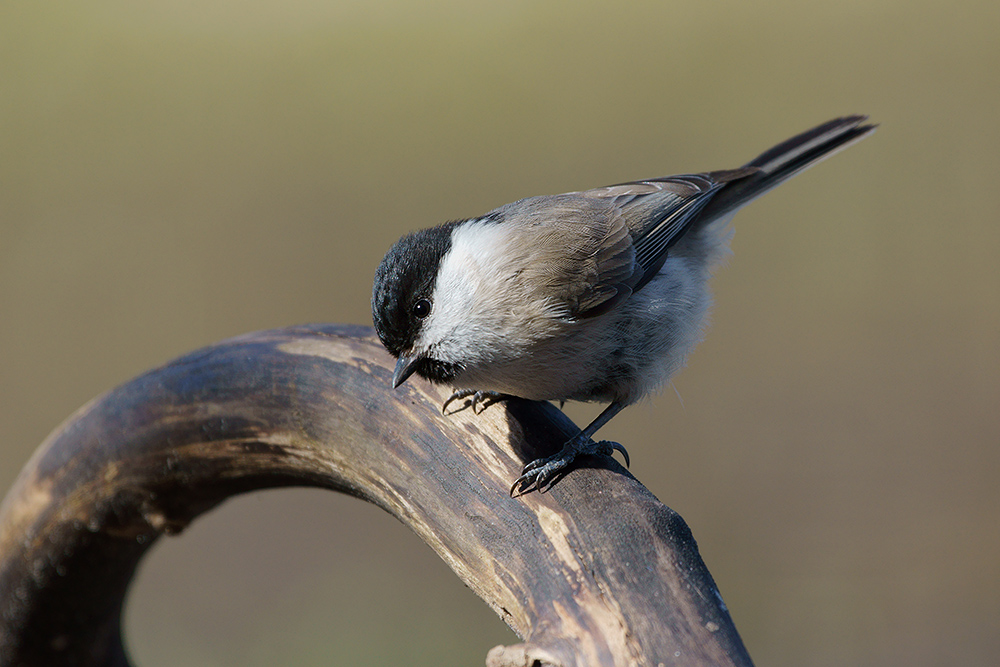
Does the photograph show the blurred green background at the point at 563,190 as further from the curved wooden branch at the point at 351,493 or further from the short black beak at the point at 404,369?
the short black beak at the point at 404,369

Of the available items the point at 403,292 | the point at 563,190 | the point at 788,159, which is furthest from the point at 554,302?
the point at 563,190

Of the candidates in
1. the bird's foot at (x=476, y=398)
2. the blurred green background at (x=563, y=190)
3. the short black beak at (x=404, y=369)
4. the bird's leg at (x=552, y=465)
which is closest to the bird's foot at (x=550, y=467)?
the bird's leg at (x=552, y=465)

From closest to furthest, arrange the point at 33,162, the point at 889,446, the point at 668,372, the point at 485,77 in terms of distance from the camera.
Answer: the point at 668,372 → the point at 889,446 → the point at 33,162 → the point at 485,77

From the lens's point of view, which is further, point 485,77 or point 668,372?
point 485,77

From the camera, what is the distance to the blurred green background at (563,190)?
3.66m

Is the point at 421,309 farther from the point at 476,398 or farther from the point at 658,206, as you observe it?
the point at 658,206

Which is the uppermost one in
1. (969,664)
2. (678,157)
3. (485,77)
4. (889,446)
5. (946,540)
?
(485,77)

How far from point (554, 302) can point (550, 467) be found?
44 centimetres

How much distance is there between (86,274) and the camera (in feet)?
15.9

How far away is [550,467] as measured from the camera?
4.86 feet

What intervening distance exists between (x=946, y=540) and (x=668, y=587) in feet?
10.4

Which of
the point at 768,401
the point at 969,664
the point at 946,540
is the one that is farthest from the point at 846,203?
the point at 969,664

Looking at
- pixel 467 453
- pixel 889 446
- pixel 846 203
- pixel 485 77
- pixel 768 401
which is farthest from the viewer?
pixel 485 77

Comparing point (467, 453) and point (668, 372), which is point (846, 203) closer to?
point (668, 372)
